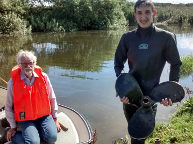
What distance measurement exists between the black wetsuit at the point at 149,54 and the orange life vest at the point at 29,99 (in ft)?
4.25

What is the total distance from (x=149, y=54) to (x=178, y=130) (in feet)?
9.09

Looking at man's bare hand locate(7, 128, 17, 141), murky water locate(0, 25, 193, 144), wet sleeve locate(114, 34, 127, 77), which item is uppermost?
wet sleeve locate(114, 34, 127, 77)

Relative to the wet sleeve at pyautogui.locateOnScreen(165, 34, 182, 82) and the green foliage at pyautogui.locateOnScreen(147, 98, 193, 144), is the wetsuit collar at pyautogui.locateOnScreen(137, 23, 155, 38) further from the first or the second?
the green foliage at pyautogui.locateOnScreen(147, 98, 193, 144)

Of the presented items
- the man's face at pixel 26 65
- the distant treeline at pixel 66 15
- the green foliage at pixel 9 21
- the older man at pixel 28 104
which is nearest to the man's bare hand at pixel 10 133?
the older man at pixel 28 104

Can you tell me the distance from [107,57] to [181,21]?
120 feet

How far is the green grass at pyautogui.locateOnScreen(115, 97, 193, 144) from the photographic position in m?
4.85

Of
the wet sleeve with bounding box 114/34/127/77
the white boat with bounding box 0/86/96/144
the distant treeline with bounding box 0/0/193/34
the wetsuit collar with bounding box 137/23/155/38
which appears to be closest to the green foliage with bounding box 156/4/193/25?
the distant treeline with bounding box 0/0/193/34

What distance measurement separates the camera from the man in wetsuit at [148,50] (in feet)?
9.74

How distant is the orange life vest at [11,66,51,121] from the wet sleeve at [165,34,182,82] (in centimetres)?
179

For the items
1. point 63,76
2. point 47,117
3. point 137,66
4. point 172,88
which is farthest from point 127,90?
point 63,76

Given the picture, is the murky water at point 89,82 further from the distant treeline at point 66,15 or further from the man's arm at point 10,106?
the distant treeline at point 66,15

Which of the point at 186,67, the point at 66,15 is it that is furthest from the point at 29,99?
the point at 66,15

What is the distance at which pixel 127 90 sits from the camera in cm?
304

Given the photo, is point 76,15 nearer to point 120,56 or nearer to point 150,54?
point 120,56
